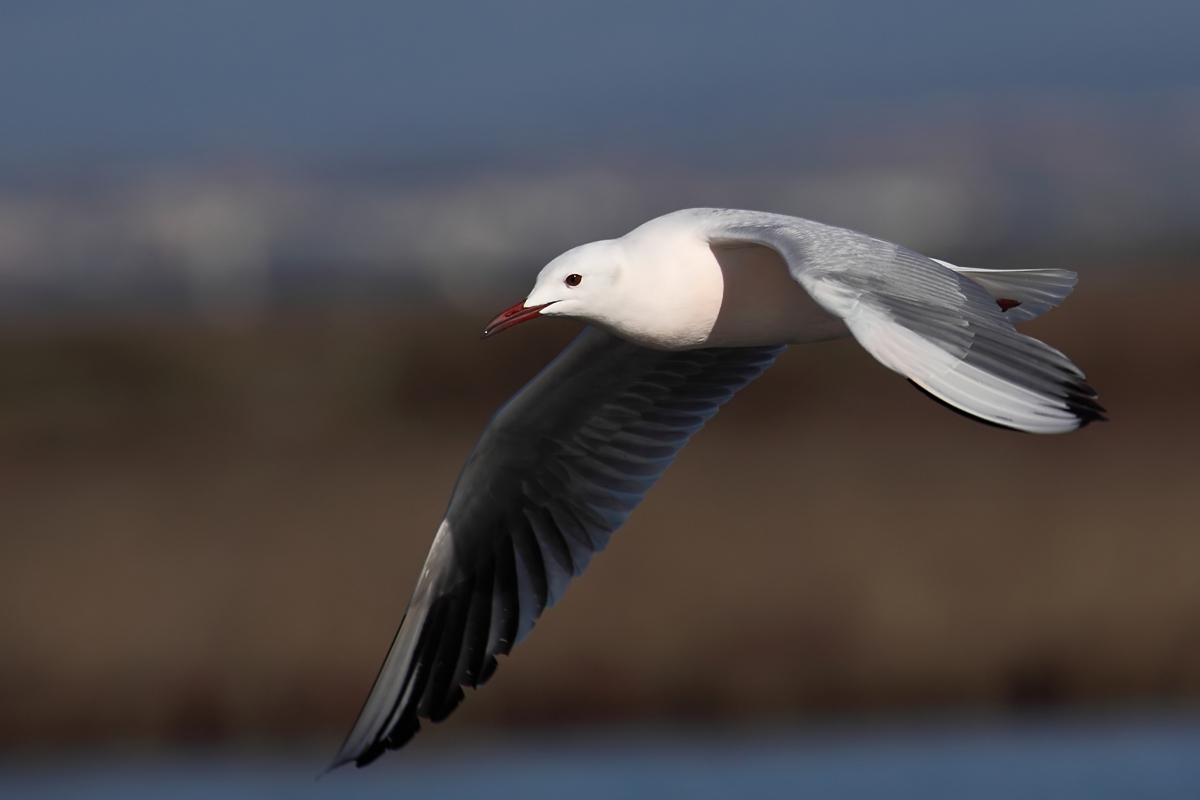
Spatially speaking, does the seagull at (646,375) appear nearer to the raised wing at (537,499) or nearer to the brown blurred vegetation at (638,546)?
the raised wing at (537,499)

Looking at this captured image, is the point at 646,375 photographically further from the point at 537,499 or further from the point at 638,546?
the point at 638,546

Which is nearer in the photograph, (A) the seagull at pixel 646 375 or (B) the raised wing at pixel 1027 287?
(A) the seagull at pixel 646 375

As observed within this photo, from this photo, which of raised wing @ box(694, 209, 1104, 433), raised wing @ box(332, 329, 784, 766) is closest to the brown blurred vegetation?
raised wing @ box(332, 329, 784, 766)

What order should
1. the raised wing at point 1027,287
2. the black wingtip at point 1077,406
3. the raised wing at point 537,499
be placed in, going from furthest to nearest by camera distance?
the raised wing at point 537,499 → the raised wing at point 1027,287 → the black wingtip at point 1077,406

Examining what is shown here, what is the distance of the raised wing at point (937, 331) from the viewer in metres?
4.39

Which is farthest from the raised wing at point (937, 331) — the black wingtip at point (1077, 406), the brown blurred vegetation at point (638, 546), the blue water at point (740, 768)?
the brown blurred vegetation at point (638, 546)

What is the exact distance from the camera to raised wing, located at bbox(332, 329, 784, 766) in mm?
6293

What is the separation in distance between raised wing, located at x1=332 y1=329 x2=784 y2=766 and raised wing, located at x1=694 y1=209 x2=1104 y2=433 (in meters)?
1.27

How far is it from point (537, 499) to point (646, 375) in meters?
0.56

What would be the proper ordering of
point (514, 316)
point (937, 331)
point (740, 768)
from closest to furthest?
point (937, 331) < point (514, 316) < point (740, 768)

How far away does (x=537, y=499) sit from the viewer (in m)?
6.50

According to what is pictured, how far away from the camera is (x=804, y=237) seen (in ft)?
16.9

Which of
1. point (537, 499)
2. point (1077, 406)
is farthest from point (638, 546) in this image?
point (1077, 406)

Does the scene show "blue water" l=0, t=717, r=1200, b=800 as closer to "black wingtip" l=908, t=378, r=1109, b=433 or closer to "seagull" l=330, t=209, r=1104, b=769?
"seagull" l=330, t=209, r=1104, b=769
